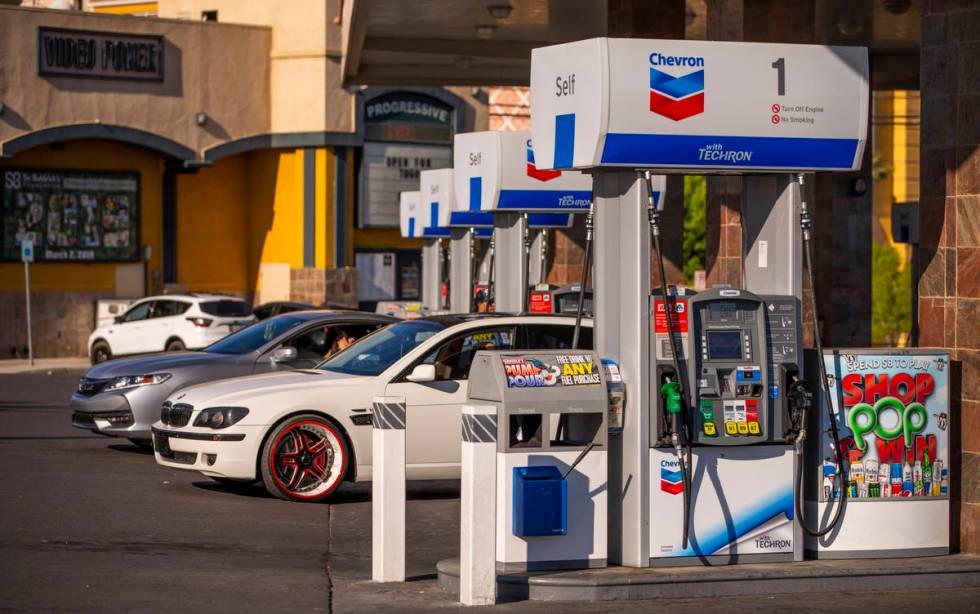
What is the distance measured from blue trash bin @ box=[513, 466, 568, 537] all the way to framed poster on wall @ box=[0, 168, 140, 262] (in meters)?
30.8

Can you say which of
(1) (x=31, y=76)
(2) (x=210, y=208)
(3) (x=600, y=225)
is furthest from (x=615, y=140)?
(2) (x=210, y=208)

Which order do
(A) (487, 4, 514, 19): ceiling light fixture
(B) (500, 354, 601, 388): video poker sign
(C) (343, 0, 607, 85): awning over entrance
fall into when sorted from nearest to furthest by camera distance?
→ (B) (500, 354, 601, 388): video poker sign, (A) (487, 4, 514, 19): ceiling light fixture, (C) (343, 0, 607, 85): awning over entrance

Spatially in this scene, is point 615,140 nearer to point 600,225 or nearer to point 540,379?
point 600,225

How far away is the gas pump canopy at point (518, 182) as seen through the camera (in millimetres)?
17859

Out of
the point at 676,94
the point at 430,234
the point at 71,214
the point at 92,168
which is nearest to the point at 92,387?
the point at 676,94

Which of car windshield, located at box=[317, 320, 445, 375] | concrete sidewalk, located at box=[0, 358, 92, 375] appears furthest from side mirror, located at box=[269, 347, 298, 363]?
concrete sidewalk, located at box=[0, 358, 92, 375]

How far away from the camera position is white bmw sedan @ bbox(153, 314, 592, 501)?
520 inches

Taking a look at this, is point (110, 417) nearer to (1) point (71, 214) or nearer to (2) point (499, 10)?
(2) point (499, 10)

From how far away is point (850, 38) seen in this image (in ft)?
92.0

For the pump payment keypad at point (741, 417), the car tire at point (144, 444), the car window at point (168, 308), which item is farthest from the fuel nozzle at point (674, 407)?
the car window at point (168, 308)

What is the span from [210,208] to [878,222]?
1233 inches

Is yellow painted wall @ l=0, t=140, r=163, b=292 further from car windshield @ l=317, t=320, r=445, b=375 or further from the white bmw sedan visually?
the white bmw sedan

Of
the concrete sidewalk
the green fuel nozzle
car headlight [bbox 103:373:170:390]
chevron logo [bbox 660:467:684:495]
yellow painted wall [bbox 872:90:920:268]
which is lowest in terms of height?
the concrete sidewalk

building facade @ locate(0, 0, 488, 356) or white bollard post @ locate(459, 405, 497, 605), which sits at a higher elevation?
building facade @ locate(0, 0, 488, 356)
